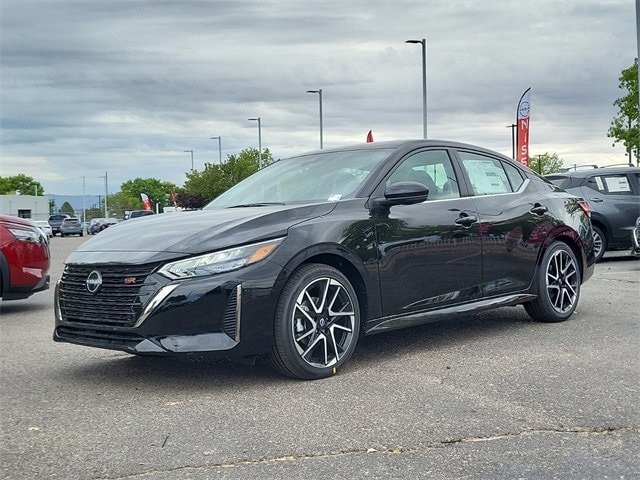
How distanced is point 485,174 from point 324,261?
81.7 inches

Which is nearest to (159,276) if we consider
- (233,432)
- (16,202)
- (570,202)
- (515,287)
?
(233,432)

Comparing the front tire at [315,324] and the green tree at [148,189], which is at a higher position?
the green tree at [148,189]

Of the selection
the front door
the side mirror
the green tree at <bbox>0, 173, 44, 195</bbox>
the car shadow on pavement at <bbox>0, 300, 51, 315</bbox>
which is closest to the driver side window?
the front door

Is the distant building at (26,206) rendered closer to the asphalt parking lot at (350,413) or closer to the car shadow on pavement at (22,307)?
A: the car shadow on pavement at (22,307)

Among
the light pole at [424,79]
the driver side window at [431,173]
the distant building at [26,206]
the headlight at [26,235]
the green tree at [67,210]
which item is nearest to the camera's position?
the driver side window at [431,173]

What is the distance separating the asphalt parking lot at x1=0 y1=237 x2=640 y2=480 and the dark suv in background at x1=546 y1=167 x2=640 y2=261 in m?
7.23

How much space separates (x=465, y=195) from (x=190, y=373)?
2.52 meters

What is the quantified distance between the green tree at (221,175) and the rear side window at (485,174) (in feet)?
182

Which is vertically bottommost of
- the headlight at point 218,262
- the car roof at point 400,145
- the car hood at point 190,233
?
the headlight at point 218,262

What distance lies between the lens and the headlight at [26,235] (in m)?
Result: 8.14

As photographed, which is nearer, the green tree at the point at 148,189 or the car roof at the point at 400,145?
the car roof at the point at 400,145

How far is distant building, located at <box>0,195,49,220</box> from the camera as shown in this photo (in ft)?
314

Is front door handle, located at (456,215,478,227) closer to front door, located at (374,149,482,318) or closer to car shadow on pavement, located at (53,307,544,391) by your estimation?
front door, located at (374,149,482,318)

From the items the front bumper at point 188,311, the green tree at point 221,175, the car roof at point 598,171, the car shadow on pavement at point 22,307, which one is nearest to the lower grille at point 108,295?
the front bumper at point 188,311
